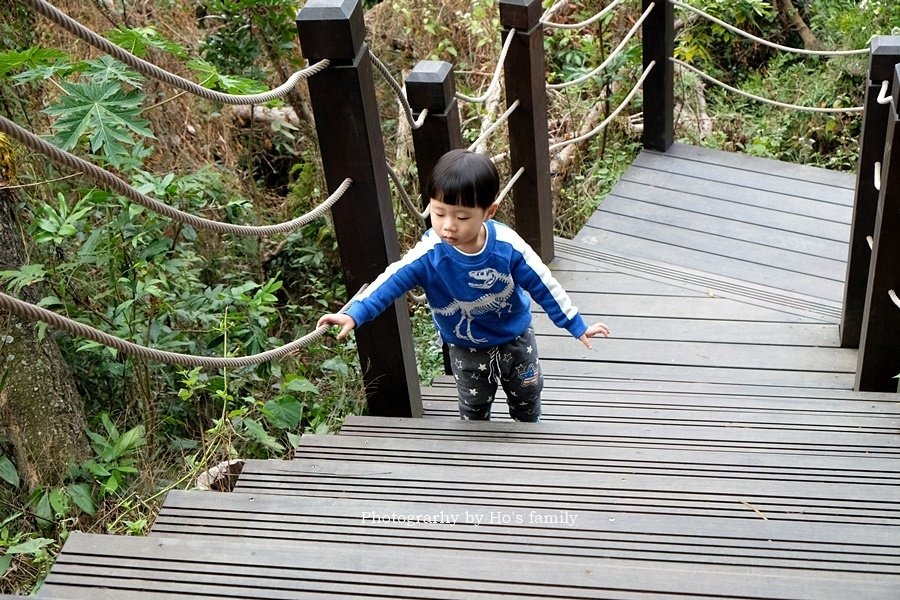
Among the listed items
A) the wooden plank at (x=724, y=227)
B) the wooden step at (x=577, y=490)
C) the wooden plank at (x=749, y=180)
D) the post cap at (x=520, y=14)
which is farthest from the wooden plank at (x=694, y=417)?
the wooden plank at (x=749, y=180)

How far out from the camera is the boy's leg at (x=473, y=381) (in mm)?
2783

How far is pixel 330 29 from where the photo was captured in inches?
90.5

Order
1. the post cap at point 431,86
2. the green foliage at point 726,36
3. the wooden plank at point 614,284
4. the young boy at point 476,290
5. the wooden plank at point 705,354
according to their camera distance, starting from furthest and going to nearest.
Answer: the green foliage at point 726,36, the wooden plank at point 614,284, the wooden plank at point 705,354, the post cap at point 431,86, the young boy at point 476,290

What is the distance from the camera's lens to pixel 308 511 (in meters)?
2.09

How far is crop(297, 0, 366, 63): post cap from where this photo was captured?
90.0 inches

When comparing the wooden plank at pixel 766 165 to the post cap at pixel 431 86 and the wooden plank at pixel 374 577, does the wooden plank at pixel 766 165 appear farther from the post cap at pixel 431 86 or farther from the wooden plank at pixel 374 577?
the wooden plank at pixel 374 577

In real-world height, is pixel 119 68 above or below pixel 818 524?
above

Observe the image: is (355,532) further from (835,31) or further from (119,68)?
(835,31)

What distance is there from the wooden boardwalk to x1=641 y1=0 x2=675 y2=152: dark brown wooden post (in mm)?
1242

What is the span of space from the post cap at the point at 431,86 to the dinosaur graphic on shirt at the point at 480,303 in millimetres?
628

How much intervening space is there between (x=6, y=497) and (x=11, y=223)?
0.88m

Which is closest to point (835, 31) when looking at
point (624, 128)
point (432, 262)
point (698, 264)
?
point (624, 128)

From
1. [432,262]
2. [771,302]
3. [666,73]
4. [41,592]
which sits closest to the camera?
[41,592]

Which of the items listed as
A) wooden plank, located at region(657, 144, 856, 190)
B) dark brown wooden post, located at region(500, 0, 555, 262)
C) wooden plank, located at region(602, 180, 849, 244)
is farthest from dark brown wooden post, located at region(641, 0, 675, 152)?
dark brown wooden post, located at region(500, 0, 555, 262)
